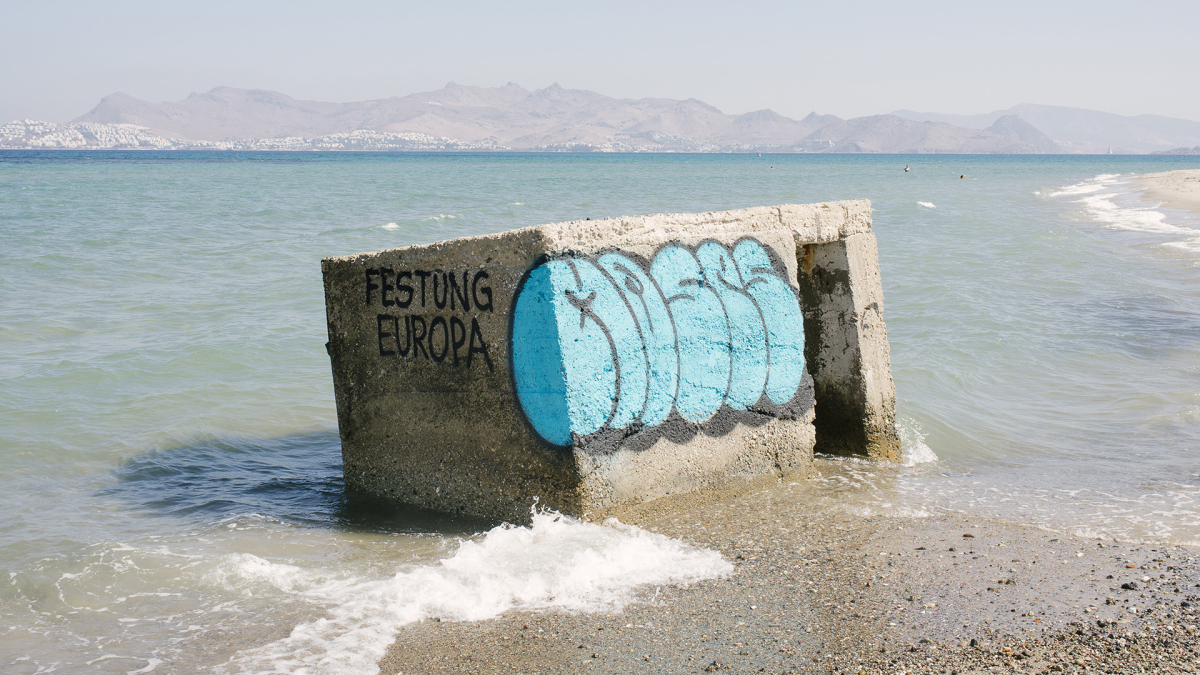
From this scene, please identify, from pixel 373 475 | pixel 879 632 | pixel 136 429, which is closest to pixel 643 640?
pixel 879 632

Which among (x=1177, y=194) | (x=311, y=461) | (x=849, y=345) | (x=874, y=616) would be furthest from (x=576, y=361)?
(x=1177, y=194)

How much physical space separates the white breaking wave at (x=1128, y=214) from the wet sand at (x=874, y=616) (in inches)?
604

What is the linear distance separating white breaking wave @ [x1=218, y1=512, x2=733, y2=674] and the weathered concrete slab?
264mm

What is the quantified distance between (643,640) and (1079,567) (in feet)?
6.38

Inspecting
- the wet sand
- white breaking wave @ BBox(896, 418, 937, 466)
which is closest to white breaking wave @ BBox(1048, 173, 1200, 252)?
white breaking wave @ BBox(896, 418, 937, 466)

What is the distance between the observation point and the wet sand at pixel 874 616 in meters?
2.97

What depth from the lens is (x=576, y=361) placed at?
4.00 meters

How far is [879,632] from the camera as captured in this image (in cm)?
314

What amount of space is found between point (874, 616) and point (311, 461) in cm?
401

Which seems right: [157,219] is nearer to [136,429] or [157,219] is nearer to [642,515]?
[136,429]

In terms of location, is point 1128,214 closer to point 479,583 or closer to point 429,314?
point 429,314

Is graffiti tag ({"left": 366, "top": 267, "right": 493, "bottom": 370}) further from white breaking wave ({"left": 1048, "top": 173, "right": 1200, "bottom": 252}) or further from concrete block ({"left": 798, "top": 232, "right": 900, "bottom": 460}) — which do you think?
white breaking wave ({"left": 1048, "top": 173, "right": 1200, "bottom": 252})

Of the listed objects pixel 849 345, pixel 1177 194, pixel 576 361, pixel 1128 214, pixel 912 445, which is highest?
pixel 1177 194

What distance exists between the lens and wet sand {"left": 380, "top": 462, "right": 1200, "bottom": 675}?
297 cm
